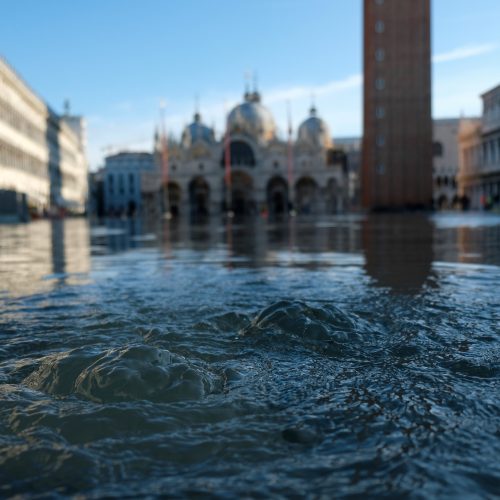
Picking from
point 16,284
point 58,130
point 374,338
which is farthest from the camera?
point 58,130

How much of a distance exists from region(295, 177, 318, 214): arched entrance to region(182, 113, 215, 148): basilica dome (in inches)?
545

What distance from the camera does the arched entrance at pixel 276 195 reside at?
85.8 metres

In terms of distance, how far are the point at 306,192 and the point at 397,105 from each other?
2834cm

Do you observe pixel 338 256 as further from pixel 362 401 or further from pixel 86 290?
pixel 362 401

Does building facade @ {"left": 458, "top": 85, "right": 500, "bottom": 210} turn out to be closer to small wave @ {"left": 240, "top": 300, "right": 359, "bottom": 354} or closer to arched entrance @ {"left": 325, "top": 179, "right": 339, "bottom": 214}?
arched entrance @ {"left": 325, "top": 179, "right": 339, "bottom": 214}

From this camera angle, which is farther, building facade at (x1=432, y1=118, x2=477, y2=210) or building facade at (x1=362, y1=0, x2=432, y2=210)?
building facade at (x1=432, y1=118, x2=477, y2=210)

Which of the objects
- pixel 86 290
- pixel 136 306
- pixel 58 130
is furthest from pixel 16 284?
pixel 58 130

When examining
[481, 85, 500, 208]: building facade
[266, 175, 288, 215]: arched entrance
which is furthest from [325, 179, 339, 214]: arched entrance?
[481, 85, 500, 208]: building facade

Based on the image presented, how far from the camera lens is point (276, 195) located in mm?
90188

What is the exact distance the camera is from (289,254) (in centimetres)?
1026

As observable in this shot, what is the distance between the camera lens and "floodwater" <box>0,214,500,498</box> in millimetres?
1805

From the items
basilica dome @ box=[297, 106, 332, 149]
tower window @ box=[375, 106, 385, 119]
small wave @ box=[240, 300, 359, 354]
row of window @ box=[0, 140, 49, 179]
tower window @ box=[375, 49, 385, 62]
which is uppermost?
tower window @ box=[375, 49, 385, 62]

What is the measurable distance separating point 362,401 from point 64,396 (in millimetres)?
1183

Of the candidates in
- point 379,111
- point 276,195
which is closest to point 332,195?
point 276,195
